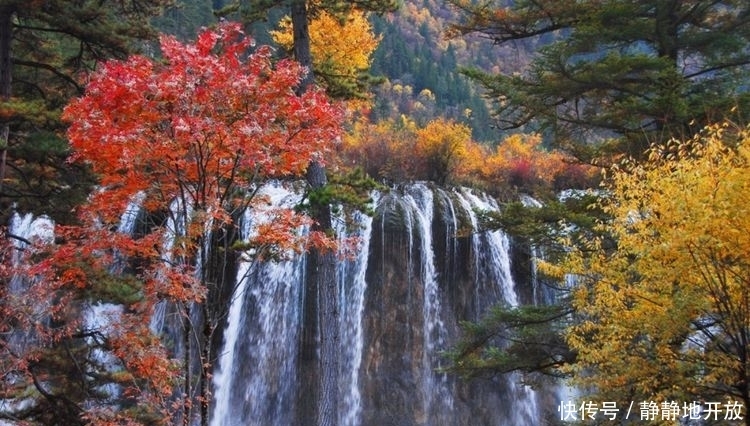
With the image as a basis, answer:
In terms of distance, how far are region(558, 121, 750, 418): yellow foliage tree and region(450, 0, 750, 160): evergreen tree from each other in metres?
2.21

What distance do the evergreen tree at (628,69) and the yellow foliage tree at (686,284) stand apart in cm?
221

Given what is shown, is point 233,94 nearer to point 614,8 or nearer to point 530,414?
point 614,8

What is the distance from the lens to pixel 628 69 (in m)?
7.48

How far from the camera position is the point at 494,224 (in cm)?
870

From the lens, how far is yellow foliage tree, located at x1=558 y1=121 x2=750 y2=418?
15.0 ft

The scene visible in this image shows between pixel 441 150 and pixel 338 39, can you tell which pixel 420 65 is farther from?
pixel 441 150

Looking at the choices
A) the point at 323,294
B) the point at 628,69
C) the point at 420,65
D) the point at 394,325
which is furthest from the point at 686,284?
the point at 420,65

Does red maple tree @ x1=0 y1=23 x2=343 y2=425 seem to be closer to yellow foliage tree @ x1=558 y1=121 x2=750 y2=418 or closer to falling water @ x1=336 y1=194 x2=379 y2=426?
yellow foliage tree @ x1=558 y1=121 x2=750 y2=418

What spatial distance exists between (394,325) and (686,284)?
10.7m

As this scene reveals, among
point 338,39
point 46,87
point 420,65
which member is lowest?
point 46,87

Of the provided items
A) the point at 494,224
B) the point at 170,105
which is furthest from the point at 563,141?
the point at 170,105

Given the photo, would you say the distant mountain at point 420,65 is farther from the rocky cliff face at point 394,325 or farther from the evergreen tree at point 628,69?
the evergreen tree at point 628,69

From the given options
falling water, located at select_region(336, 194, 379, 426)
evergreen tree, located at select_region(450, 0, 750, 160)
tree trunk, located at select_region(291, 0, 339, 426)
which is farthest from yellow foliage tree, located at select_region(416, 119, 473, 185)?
tree trunk, located at select_region(291, 0, 339, 426)

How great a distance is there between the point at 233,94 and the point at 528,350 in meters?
5.85
